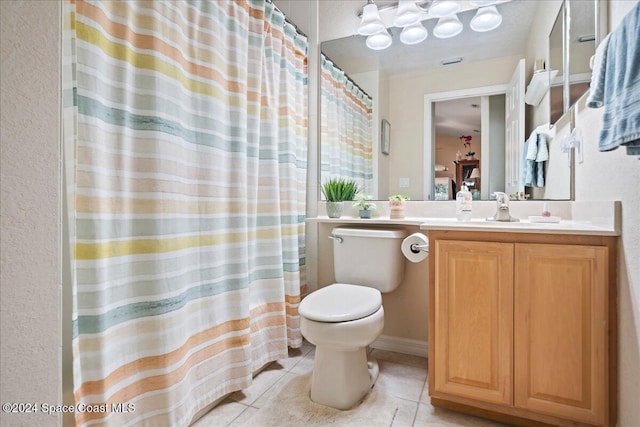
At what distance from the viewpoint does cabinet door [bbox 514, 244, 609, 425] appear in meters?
1.20

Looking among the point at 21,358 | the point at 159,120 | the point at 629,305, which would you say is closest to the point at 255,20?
the point at 159,120

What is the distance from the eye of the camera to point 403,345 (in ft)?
6.90

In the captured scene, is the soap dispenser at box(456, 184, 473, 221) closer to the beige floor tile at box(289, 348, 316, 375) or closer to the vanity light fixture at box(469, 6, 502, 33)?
the vanity light fixture at box(469, 6, 502, 33)

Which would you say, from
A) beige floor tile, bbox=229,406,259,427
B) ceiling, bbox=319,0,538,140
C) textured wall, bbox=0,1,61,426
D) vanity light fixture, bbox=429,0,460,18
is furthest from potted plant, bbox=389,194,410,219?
textured wall, bbox=0,1,61,426

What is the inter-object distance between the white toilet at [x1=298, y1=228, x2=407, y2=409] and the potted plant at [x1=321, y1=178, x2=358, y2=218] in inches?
9.6

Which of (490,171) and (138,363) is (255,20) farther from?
(138,363)

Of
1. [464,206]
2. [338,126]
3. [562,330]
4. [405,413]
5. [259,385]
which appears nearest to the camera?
[562,330]

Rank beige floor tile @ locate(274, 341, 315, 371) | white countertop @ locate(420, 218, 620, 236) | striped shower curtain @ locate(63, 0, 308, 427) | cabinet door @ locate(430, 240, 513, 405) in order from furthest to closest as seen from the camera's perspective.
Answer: beige floor tile @ locate(274, 341, 315, 371) < cabinet door @ locate(430, 240, 513, 405) < white countertop @ locate(420, 218, 620, 236) < striped shower curtain @ locate(63, 0, 308, 427)

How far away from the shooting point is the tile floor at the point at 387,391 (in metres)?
1.43

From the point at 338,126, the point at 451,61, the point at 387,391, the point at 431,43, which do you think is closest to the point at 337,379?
the point at 387,391

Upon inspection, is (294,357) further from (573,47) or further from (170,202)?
(573,47)

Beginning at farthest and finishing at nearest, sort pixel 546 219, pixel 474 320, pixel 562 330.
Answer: pixel 546 219, pixel 474 320, pixel 562 330

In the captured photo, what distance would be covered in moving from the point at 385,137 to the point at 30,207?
186 centimetres

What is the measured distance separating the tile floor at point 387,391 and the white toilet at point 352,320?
135 millimetres
